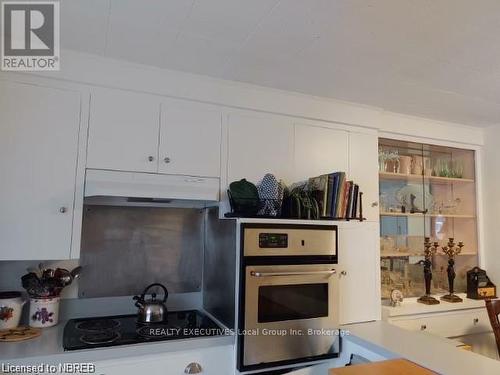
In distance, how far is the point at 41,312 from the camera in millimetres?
1802

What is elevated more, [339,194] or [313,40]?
[313,40]

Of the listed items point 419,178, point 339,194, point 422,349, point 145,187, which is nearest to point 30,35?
point 145,187

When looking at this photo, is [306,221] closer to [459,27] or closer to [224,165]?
[224,165]

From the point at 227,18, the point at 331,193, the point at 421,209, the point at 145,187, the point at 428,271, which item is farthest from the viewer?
the point at 421,209

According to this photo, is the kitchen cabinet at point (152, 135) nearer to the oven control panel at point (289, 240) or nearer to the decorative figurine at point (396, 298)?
the oven control panel at point (289, 240)

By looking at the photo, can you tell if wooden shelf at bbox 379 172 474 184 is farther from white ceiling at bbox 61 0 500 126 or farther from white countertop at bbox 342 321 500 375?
white countertop at bbox 342 321 500 375

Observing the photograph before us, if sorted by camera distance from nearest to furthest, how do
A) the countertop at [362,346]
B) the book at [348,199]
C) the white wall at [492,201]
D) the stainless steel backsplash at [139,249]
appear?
the countertop at [362,346]
the stainless steel backsplash at [139,249]
the book at [348,199]
the white wall at [492,201]

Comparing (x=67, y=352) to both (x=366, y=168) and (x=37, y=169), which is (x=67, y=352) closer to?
(x=37, y=169)

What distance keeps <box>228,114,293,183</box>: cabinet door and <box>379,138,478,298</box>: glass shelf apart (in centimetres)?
94

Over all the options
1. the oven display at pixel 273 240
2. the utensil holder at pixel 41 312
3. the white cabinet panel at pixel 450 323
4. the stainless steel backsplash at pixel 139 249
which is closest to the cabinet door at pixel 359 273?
the white cabinet panel at pixel 450 323

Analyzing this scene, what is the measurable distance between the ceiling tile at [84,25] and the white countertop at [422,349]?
2036 millimetres

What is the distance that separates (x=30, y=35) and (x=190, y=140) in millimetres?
879

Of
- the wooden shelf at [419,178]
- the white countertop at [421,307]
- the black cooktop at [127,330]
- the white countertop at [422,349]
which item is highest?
the wooden shelf at [419,178]

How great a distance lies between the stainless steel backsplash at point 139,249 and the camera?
2.03 m
